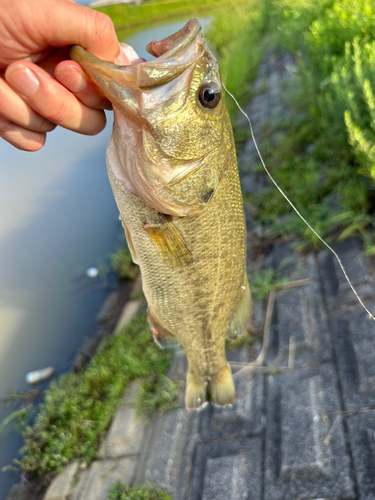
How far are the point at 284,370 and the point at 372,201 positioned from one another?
1.51 m

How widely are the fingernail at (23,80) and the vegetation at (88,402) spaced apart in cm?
210

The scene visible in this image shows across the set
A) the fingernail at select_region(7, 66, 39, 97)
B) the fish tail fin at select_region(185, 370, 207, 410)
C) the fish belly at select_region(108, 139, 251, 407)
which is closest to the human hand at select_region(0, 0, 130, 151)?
the fingernail at select_region(7, 66, 39, 97)

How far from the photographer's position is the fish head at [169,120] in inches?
43.2

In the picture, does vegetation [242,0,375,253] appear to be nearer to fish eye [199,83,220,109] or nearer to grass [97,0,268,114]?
fish eye [199,83,220,109]

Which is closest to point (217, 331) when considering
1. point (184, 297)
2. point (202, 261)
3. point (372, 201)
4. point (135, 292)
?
point (184, 297)

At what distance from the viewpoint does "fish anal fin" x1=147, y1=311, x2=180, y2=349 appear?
175 centimetres

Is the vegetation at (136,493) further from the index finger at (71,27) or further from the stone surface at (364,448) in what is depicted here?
the index finger at (71,27)

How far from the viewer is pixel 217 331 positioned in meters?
1.71

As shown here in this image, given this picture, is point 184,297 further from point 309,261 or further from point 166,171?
point 309,261

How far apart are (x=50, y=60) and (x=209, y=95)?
576 millimetres

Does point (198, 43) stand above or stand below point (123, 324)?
above

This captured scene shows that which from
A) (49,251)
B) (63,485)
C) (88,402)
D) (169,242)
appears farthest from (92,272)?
(169,242)

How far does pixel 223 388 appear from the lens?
73.8 inches

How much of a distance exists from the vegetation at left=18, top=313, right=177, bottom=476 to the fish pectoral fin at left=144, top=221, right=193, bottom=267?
5.11ft
